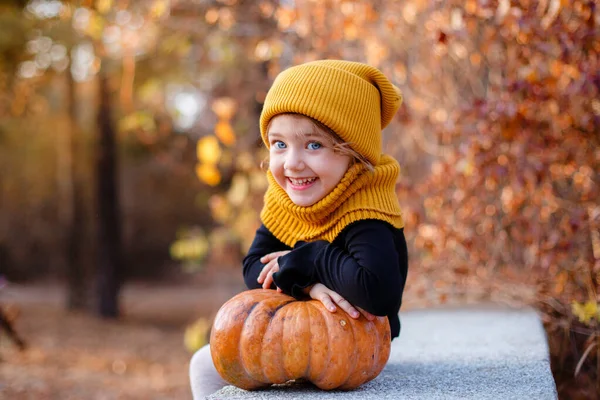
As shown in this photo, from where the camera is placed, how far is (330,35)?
5184 mm

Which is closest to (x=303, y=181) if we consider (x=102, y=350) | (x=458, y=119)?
(x=458, y=119)

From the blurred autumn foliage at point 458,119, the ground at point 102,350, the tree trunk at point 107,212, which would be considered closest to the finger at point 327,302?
the blurred autumn foliage at point 458,119

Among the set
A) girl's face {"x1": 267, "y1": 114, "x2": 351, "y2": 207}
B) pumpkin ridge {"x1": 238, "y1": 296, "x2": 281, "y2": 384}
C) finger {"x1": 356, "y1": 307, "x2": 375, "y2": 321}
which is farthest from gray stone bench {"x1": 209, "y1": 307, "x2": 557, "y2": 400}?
girl's face {"x1": 267, "y1": 114, "x2": 351, "y2": 207}

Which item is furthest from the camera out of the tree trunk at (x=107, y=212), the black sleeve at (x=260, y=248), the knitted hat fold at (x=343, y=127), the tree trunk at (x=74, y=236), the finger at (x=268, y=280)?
the tree trunk at (x=74, y=236)

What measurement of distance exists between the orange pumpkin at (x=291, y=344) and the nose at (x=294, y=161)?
44 centimetres

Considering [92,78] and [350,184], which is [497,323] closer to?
[350,184]

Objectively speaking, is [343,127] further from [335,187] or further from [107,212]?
[107,212]

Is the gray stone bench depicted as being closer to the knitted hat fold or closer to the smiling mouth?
the knitted hat fold

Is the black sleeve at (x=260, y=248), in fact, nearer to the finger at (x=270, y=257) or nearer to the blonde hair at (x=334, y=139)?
the finger at (x=270, y=257)

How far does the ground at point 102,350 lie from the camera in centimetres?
654

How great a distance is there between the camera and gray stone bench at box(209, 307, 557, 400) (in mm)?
2344

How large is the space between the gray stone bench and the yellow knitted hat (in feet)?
2.60

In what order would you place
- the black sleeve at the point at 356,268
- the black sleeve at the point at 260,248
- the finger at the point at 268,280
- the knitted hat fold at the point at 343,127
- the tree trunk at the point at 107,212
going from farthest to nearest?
1. the tree trunk at the point at 107,212
2. the black sleeve at the point at 260,248
3. the finger at the point at 268,280
4. the knitted hat fold at the point at 343,127
5. the black sleeve at the point at 356,268

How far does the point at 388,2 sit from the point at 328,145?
2.96 meters
